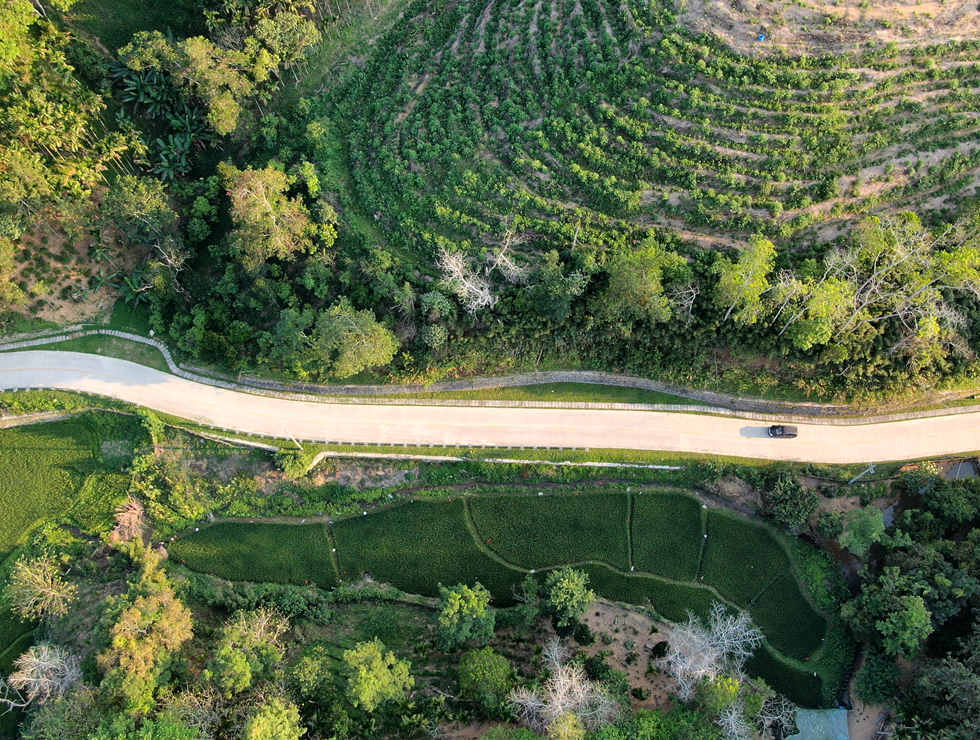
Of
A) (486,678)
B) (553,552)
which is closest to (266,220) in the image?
(553,552)

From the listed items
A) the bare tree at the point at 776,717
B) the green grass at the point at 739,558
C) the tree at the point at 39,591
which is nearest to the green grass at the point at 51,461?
the tree at the point at 39,591

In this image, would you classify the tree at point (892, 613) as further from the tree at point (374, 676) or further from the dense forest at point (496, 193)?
→ the tree at point (374, 676)

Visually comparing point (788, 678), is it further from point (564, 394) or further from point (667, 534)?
point (564, 394)

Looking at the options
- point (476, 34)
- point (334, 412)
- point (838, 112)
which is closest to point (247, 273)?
point (334, 412)

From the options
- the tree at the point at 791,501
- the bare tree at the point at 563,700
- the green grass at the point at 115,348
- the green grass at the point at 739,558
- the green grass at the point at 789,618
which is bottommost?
the bare tree at the point at 563,700

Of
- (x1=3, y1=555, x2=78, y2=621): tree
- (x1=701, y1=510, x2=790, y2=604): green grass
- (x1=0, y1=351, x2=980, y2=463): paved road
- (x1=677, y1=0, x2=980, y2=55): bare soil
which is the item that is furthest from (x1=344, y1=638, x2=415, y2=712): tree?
(x1=677, y1=0, x2=980, y2=55): bare soil
